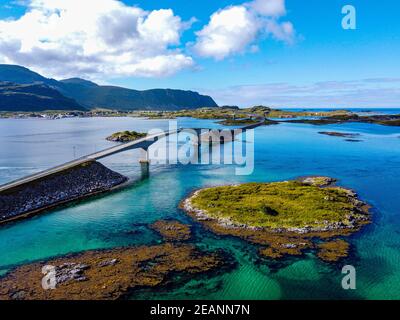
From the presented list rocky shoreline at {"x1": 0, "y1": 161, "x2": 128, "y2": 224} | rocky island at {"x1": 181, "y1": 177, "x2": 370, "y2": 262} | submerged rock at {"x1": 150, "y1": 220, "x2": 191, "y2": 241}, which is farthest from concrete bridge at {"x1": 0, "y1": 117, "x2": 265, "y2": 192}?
rocky island at {"x1": 181, "y1": 177, "x2": 370, "y2": 262}

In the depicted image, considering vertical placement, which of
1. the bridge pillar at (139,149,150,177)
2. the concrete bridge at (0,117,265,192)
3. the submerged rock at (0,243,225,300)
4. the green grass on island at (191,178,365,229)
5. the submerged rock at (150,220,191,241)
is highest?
the concrete bridge at (0,117,265,192)

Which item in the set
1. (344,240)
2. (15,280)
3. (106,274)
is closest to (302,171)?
(344,240)

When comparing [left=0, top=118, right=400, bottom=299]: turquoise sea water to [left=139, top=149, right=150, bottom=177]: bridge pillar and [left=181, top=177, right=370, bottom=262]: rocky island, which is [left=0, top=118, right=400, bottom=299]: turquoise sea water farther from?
[left=139, top=149, right=150, bottom=177]: bridge pillar

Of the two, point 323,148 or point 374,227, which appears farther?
point 323,148

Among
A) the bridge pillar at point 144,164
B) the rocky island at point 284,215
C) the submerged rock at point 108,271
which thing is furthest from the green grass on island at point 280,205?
the bridge pillar at point 144,164

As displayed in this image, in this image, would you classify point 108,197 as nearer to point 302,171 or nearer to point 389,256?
point 389,256

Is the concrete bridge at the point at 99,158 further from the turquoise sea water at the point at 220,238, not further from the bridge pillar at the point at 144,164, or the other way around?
the turquoise sea water at the point at 220,238

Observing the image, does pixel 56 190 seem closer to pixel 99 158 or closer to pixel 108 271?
pixel 99 158

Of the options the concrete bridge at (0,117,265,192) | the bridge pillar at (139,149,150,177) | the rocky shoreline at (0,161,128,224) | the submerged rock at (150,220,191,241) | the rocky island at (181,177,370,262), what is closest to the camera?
the rocky island at (181,177,370,262)
